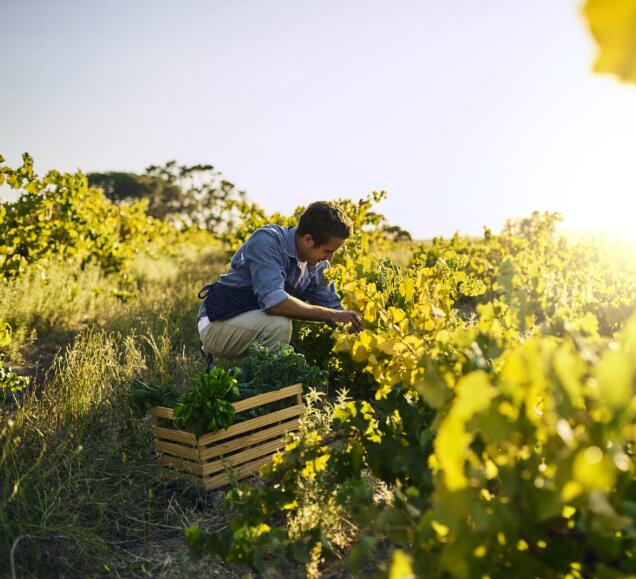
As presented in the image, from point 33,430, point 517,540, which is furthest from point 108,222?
point 517,540

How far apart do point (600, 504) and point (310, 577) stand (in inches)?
52.7

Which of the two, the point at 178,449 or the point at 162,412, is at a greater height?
the point at 162,412

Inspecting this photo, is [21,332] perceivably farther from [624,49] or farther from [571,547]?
[624,49]

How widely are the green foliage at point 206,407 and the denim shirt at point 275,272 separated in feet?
3.33

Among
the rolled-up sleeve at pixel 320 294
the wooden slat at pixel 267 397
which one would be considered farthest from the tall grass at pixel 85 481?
the rolled-up sleeve at pixel 320 294

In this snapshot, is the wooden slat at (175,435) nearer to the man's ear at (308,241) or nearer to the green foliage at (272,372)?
the green foliage at (272,372)

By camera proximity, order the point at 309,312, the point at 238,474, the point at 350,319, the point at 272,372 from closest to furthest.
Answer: the point at 238,474
the point at 272,372
the point at 350,319
the point at 309,312

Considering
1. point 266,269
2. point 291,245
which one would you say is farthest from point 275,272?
point 291,245

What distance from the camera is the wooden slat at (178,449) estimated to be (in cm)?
258

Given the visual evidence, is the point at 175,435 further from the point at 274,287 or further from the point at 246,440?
the point at 274,287

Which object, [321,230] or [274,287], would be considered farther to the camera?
[321,230]

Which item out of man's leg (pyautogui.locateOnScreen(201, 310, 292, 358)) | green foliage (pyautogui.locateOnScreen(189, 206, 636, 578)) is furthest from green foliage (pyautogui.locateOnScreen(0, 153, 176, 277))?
green foliage (pyautogui.locateOnScreen(189, 206, 636, 578))

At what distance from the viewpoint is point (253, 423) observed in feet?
8.89

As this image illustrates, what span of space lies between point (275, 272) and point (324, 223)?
45 cm
